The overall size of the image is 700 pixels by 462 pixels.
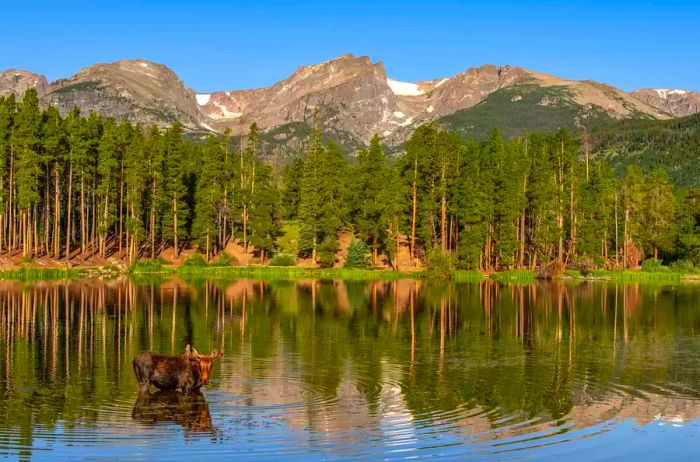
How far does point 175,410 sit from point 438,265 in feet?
238

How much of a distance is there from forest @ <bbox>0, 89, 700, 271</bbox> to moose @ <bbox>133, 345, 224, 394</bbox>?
69638 millimetres

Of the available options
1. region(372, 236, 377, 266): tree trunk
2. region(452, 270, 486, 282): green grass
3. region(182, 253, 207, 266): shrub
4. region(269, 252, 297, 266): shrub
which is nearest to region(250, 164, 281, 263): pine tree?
region(269, 252, 297, 266): shrub

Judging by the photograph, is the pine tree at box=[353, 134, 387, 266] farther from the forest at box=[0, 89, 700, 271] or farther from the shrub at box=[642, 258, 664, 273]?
the shrub at box=[642, 258, 664, 273]

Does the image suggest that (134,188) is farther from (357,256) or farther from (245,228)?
(357,256)

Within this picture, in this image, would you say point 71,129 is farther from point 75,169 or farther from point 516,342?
point 516,342

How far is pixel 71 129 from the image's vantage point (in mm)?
100312

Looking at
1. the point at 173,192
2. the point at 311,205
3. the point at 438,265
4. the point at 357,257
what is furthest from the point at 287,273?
the point at 173,192

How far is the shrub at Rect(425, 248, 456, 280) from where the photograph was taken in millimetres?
95375

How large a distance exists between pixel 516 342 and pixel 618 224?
82933mm

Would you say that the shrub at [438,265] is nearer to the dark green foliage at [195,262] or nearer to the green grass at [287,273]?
the green grass at [287,273]

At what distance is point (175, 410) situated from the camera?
80.8 ft

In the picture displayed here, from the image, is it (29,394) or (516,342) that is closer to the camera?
(29,394)

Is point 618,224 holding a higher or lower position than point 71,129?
lower

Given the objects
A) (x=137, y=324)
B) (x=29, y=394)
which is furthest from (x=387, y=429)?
(x=137, y=324)
